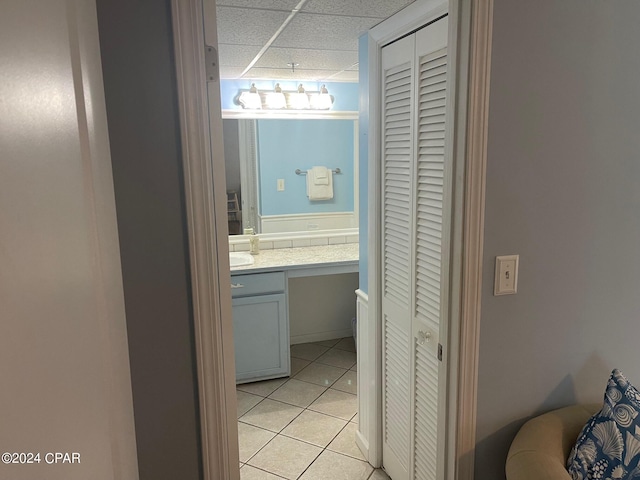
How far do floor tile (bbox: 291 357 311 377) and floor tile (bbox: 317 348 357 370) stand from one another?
115 mm

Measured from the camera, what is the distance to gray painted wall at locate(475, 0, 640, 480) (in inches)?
49.1

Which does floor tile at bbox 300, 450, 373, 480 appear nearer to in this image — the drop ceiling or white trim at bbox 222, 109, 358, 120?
the drop ceiling

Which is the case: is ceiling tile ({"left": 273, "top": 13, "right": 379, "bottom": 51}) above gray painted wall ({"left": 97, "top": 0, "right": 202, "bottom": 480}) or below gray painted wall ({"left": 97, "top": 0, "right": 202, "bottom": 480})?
above

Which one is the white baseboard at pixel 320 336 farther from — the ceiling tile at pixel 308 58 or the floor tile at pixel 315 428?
the ceiling tile at pixel 308 58

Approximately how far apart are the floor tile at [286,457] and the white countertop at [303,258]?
42.2 inches

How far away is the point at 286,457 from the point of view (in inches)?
97.7

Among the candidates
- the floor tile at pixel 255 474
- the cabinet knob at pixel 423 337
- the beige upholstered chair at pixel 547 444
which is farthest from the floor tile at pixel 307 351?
the beige upholstered chair at pixel 547 444

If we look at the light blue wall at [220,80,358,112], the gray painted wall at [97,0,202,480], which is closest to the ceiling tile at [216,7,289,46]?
A: the gray painted wall at [97,0,202,480]

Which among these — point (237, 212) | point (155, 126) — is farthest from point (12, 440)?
point (237, 212)

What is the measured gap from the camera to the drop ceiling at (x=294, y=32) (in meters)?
1.68

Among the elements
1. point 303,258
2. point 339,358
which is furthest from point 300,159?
point 339,358

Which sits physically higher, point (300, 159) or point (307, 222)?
point (300, 159)

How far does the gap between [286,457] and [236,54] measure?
212cm

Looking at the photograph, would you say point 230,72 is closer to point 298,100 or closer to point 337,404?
point 298,100
